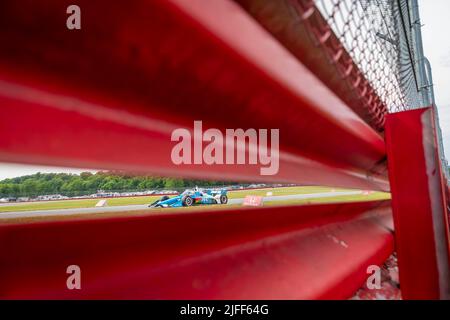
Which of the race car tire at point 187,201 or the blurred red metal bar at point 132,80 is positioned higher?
the blurred red metal bar at point 132,80

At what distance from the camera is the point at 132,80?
274mm

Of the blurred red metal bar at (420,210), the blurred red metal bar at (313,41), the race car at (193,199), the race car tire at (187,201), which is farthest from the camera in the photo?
the race car tire at (187,201)

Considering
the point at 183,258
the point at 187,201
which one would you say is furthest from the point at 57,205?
the point at 183,258

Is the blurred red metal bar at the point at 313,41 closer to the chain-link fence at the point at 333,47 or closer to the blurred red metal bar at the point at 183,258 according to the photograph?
the chain-link fence at the point at 333,47

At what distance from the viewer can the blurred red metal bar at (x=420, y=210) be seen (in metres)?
0.56

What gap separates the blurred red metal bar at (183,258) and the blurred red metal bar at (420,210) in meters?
0.13

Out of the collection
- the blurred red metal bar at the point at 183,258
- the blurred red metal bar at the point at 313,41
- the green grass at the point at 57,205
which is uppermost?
the blurred red metal bar at the point at 313,41

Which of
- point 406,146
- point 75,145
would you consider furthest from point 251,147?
point 406,146

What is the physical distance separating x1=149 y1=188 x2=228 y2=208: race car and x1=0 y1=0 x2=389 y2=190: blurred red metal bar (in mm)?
10802

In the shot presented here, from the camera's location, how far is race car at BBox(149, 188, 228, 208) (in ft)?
35.9

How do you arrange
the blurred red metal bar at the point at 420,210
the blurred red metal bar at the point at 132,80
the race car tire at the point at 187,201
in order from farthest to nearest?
1. the race car tire at the point at 187,201
2. the blurred red metal bar at the point at 420,210
3. the blurred red metal bar at the point at 132,80

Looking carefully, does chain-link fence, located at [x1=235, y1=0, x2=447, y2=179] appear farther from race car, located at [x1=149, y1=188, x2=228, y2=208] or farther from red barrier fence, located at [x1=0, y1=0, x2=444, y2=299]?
race car, located at [x1=149, y1=188, x2=228, y2=208]

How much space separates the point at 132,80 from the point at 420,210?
66 cm

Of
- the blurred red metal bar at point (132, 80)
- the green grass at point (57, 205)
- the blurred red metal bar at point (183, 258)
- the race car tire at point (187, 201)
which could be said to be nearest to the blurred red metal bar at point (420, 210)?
the blurred red metal bar at point (183, 258)
